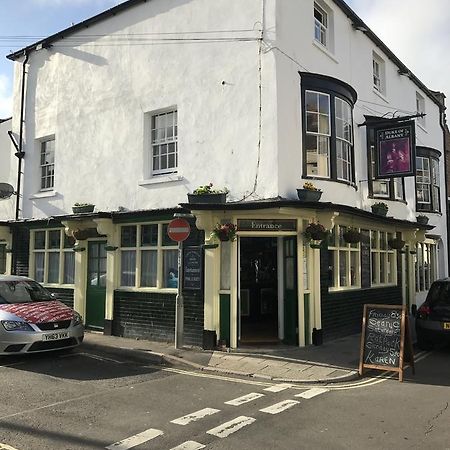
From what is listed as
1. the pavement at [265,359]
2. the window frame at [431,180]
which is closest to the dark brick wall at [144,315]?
the pavement at [265,359]

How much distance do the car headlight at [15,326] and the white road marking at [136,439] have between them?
449 centimetres

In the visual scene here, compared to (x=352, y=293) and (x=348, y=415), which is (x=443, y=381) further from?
(x=352, y=293)

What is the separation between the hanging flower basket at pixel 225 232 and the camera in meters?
10.2

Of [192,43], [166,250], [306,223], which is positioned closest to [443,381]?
[306,223]

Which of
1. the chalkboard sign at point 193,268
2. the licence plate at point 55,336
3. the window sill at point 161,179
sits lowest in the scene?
the licence plate at point 55,336

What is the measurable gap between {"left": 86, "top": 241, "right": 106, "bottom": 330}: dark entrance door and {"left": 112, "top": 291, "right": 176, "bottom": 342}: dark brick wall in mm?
674

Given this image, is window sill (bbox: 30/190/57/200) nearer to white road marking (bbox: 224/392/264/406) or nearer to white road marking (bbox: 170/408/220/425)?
white road marking (bbox: 224/392/264/406)

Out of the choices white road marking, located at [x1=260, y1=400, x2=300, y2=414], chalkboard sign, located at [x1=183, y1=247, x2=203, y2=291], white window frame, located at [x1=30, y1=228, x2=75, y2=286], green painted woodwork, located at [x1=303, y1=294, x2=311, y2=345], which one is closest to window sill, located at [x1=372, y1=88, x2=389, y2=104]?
green painted woodwork, located at [x1=303, y1=294, x2=311, y2=345]

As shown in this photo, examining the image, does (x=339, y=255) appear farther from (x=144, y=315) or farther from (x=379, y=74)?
(x=379, y=74)

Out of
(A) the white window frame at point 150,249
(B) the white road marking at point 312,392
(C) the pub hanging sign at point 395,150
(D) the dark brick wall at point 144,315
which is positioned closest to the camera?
(B) the white road marking at point 312,392

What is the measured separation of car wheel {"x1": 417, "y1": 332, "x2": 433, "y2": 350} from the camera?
10914 millimetres

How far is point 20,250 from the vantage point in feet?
49.6

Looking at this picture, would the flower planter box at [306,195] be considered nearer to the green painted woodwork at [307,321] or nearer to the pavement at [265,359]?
the green painted woodwork at [307,321]

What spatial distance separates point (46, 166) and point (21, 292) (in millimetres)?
5493
